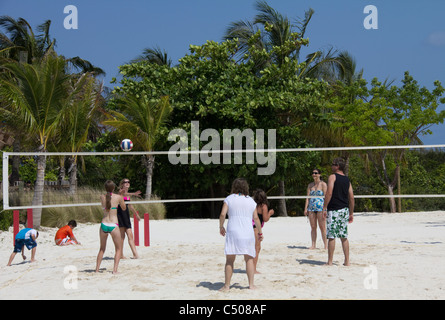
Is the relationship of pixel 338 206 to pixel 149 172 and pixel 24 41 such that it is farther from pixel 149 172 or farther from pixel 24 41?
pixel 24 41

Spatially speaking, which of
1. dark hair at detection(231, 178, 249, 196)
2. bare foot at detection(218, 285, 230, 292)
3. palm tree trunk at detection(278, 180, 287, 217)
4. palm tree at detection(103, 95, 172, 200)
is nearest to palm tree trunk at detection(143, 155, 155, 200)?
palm tree at detection(103, 95, 172, 200)

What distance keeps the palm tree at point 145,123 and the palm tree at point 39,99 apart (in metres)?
5.10

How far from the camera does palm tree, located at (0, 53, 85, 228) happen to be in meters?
13.4

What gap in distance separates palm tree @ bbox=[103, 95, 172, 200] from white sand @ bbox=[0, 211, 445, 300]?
7.58 meters

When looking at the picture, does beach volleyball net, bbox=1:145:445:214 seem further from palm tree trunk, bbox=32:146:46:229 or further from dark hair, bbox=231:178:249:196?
dark hair, bbox=231:178:249:196

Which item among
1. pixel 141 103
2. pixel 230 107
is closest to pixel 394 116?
pixel 230 107

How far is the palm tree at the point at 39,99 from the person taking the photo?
13398mm

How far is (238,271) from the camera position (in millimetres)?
7477

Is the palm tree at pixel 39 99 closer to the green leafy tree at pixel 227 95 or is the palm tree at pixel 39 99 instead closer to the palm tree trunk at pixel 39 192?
the palm tree trunk at pixel 39 192

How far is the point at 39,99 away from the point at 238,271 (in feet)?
27.7

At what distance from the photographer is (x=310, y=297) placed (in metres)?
5.88
